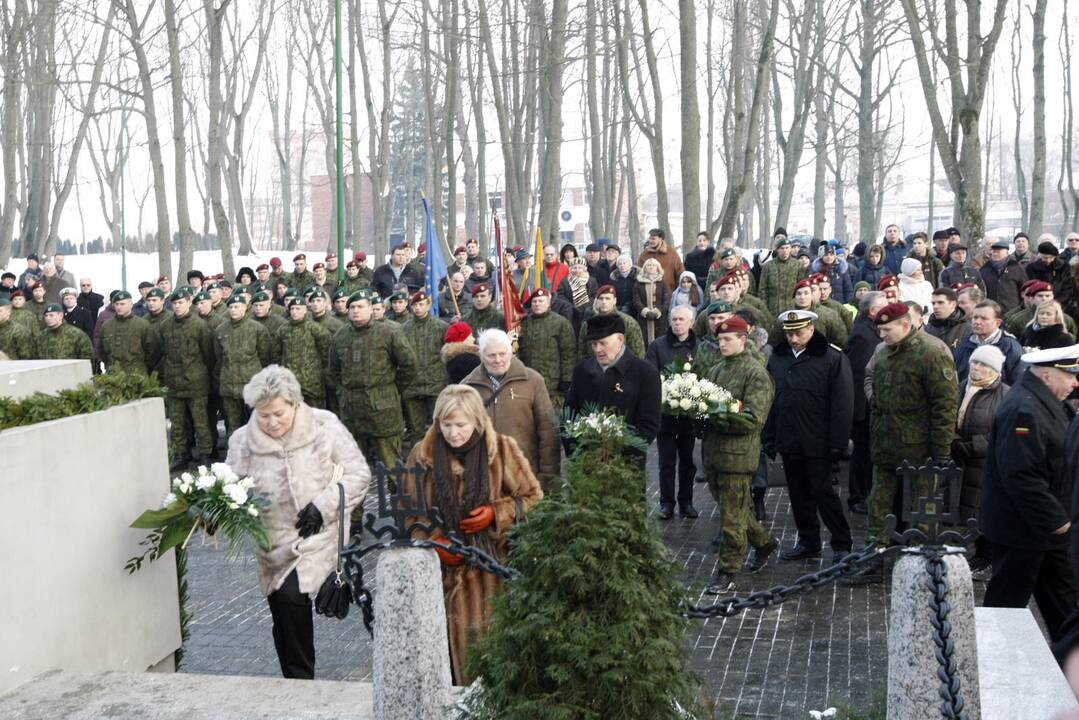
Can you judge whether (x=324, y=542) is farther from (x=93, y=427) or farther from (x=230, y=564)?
(x=230, y=564)

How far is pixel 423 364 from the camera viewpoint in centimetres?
1386

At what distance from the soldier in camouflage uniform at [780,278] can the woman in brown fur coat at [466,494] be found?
37.4ft

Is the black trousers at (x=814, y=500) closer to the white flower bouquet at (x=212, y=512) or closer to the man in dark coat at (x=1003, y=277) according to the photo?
the white flower bouquet at (x=212, y=512)

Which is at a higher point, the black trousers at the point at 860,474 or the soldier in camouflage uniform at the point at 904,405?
the soldier in camouflage uniform at the point at 904,405

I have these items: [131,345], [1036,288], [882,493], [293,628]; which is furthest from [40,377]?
[1036,288]

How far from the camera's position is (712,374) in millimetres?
9633

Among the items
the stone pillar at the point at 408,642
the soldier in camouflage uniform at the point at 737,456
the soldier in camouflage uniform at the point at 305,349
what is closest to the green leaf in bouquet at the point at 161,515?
the stone pillar at the point at 408,642

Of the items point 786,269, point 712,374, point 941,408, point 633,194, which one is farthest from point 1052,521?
point 633,194

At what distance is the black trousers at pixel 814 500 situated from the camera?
917 centimetres

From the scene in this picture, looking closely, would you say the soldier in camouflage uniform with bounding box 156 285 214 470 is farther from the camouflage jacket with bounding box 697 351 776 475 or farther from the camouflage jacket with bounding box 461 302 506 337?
the camouflage jacket with bounding box 697 351 776 475

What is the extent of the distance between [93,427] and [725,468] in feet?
15.2

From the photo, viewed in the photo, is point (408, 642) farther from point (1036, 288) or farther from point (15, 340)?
point (15, 340)

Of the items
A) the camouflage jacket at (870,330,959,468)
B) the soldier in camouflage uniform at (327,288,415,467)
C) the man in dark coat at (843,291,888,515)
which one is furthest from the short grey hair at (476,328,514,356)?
the soldier in camouflage uniform at (327,288,415,467)

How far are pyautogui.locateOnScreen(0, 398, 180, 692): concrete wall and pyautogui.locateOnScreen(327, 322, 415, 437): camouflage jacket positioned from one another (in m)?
5.20
